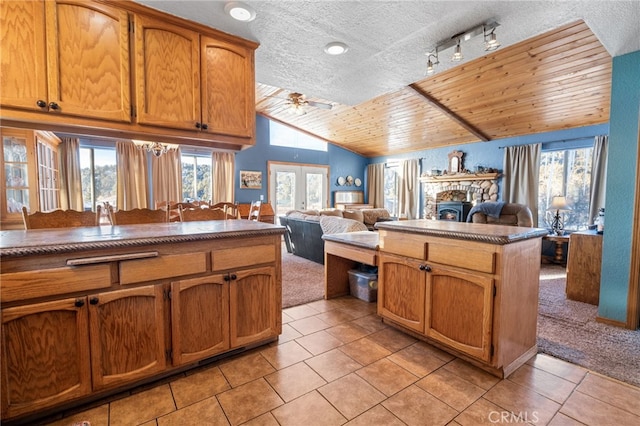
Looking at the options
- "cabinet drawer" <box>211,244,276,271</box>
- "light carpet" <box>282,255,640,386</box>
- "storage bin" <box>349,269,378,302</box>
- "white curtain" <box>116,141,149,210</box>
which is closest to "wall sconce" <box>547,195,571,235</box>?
"light carpet" <box>282,255,640,386</box>

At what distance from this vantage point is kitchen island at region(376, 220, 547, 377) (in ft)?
5.79

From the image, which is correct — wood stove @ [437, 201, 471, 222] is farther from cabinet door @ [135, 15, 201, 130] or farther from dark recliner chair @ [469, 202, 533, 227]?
cabinet door @ [135, 15, 201, 130]

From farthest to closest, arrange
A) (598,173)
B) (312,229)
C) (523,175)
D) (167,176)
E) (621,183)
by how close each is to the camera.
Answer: (167,176)
(523,175)
(598,173)
(312,229)
(621,183)

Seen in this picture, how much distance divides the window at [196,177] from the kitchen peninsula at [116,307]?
18.7 ft

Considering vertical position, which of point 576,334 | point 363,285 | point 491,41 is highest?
point 491,41

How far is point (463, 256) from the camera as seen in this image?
1892 mm

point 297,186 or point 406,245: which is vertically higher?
point 297,186

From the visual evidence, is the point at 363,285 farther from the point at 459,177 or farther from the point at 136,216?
the point at 459,177

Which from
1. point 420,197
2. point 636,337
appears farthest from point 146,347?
point 420,197

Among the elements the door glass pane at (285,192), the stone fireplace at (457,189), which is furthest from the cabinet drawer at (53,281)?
the stone fireplace at (457,189)

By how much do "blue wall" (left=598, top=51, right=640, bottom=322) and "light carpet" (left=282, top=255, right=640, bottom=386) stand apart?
27 centimetres

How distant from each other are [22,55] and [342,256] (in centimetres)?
277

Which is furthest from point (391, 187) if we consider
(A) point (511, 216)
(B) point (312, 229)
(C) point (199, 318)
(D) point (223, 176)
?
(C) point (199, 318)

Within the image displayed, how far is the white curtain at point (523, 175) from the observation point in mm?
5859
